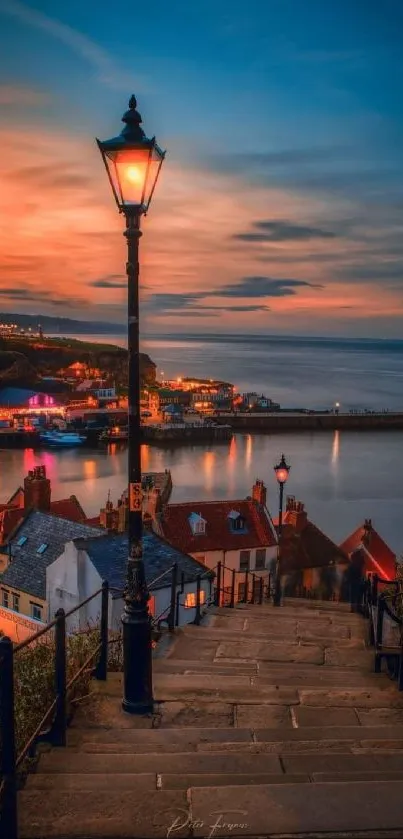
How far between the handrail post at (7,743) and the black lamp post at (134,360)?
222 cm

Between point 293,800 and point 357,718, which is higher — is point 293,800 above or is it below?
above

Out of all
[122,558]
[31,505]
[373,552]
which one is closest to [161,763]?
[122,558]

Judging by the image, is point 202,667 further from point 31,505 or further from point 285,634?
point 31,505

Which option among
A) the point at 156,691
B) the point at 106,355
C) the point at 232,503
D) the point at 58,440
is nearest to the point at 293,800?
the point at 156,691

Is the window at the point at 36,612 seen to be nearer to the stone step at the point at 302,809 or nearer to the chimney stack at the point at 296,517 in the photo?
the chimney stack at the point at 296,517

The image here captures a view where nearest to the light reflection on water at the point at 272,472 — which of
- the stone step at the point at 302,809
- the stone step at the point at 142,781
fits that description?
the stone step at the point at 142,781

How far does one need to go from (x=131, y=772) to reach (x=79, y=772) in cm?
33

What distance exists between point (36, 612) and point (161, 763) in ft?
76.8

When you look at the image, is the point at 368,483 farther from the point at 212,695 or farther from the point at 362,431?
the point at 212,695

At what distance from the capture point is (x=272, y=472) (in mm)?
80688

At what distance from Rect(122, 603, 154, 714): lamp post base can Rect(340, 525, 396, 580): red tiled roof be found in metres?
28.9

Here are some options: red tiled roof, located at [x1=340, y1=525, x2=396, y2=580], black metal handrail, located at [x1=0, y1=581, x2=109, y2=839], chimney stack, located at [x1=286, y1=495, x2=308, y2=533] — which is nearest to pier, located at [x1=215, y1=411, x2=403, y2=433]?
chimney stack, located at [x1=286, y1=495, x2=308, y2=533]

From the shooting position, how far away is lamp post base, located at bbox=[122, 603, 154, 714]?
19.6 ft

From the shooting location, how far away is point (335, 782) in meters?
4.13
